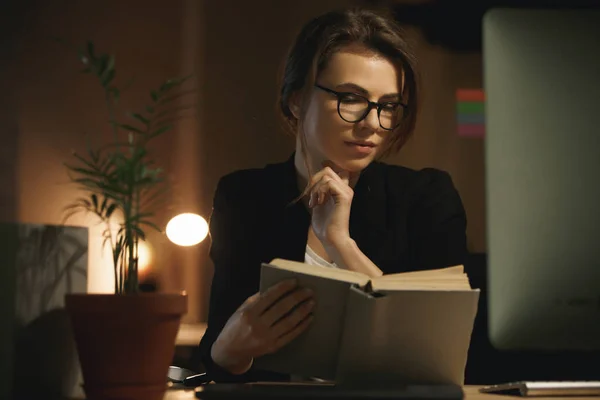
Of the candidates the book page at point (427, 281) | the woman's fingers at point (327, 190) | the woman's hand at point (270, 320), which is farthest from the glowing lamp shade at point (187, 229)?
the book page at point (427, 281)

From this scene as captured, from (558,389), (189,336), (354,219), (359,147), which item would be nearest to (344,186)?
(359,147)

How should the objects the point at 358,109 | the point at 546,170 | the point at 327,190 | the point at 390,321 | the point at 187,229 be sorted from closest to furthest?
the point at 546,170 < the point at 390,321 < the point at 327,190 < the point at 358,109 < the point at 187,229

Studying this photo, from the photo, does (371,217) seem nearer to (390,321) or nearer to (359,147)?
(359,147)

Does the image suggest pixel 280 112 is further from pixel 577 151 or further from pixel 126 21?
pixel 126 21

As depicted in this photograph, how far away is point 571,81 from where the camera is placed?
888 mm

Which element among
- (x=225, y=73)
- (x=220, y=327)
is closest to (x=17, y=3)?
(x=225, y=73)

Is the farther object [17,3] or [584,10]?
[17,3]

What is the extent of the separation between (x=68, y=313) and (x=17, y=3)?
217 cm

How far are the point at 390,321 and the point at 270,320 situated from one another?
0.20 m

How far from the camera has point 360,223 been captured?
5.90 ft

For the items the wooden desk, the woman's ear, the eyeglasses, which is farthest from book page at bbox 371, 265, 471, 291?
the wooden desk

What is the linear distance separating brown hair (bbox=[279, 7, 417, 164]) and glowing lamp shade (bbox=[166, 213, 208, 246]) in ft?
2.44

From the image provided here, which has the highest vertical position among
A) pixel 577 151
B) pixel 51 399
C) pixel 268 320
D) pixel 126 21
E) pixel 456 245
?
pixel 126 21

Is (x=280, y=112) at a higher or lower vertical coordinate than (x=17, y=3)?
lower
